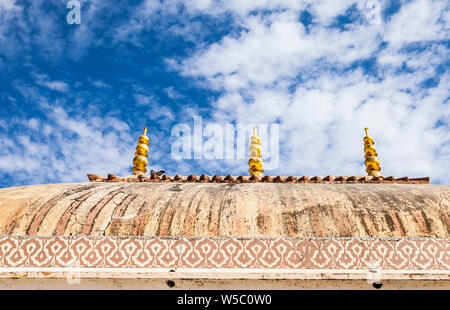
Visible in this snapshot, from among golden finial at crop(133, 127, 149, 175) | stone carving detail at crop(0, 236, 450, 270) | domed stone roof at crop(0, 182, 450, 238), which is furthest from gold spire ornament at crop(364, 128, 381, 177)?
golden finial at crop(133, 127, 149, 175)

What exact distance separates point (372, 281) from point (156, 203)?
198 centimetres

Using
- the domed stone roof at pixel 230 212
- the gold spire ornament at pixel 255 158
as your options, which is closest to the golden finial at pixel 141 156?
the gold spire ornament at pixel 255 158

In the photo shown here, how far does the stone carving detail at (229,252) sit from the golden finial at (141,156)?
343 centimetres

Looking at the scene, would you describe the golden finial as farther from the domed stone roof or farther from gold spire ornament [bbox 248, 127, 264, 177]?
the domed stone roof

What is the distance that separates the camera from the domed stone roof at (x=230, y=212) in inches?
111

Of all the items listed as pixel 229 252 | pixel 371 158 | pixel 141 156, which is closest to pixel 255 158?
pixel 141 156

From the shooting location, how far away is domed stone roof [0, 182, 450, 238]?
281cm

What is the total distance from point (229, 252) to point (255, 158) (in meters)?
3.25

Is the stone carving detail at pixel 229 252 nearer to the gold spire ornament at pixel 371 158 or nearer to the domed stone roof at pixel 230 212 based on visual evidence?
the domed stone roof at pixel 230 212

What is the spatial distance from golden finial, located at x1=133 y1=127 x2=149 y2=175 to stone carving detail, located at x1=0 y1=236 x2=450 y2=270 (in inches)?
135

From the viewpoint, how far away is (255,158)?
5.76 meters

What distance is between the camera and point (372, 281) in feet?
7.89
